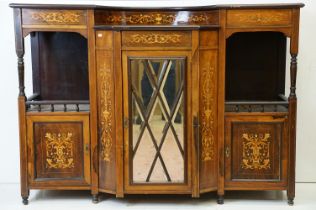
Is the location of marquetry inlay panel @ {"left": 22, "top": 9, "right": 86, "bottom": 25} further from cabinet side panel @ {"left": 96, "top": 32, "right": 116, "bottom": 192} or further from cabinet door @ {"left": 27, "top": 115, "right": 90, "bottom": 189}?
cabinet door @ {"left": 27, "top": 115, "right": 90, "bottom": 189}

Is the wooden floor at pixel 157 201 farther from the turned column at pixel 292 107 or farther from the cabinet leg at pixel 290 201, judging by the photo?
the turned column at pixel 292 107

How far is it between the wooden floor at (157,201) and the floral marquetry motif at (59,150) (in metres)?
0.32

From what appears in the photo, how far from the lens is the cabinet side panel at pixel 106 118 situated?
4180 mm

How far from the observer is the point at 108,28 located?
4102 millimetres

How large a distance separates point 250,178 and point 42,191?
172cm

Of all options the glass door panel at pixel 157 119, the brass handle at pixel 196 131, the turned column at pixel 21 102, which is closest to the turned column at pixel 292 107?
the brass handle at pixel 196 131

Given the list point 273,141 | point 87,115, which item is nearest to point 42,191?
point 87,115

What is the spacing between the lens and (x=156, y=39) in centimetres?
409

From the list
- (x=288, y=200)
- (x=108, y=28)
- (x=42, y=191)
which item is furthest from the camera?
(x=42, y=191)

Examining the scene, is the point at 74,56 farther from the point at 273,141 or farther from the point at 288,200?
the point at 288,200

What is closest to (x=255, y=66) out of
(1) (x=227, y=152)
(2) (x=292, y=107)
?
(2) (x=292, y=107)

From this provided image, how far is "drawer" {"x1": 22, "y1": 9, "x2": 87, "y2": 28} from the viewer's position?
162 inches

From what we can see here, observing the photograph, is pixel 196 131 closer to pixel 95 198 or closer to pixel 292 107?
pixel 292 107

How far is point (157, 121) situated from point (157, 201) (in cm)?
68
